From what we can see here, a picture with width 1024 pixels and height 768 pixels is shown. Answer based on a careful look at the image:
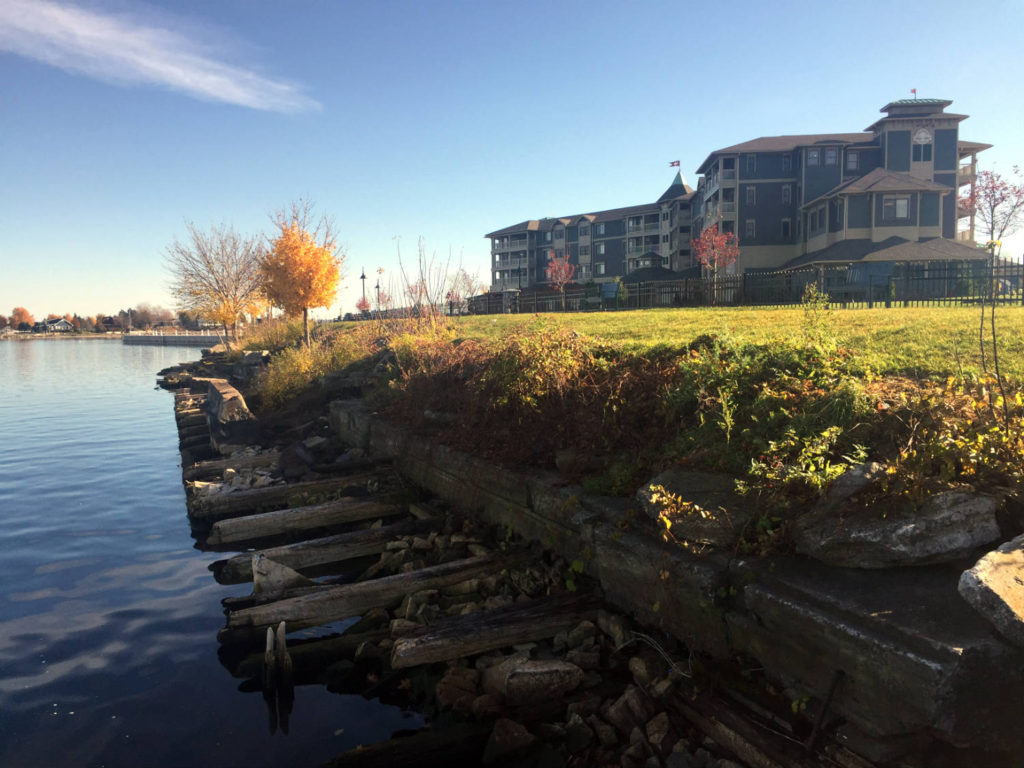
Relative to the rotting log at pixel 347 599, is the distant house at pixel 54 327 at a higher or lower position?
higher

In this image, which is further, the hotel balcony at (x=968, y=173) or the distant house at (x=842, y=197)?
the hotel balcony at (x=968, y=173)

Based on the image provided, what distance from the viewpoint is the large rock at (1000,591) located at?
275 cm

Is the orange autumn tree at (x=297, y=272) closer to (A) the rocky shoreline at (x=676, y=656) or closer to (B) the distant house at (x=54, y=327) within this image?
(A) the rocky shoreline at (x=676, y=656)

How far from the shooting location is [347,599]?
5.39 metres

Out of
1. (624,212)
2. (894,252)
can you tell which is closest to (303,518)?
(894,252)

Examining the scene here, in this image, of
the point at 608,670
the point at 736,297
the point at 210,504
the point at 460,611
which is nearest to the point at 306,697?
the point at 460,611

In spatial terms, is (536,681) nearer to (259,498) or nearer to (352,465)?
(259,498)

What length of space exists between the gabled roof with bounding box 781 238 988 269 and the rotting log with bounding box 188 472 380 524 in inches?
1334

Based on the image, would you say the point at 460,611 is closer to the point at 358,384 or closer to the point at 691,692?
the point at 691,692

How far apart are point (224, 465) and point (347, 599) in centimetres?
636

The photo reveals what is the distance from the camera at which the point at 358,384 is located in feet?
44.2

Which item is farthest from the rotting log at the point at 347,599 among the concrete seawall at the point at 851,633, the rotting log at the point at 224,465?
the rotting log at the point at 224,465

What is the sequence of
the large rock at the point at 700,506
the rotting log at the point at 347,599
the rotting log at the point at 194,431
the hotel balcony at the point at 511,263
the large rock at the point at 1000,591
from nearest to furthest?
the large rock at the point at 1000,591
the large rock at the point at 700,506
the rotting log at the point at 347,599
the rotting log at the point at 194,431
the hotel balcony at the point at 511,263

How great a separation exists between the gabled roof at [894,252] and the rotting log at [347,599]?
34.7 meters
